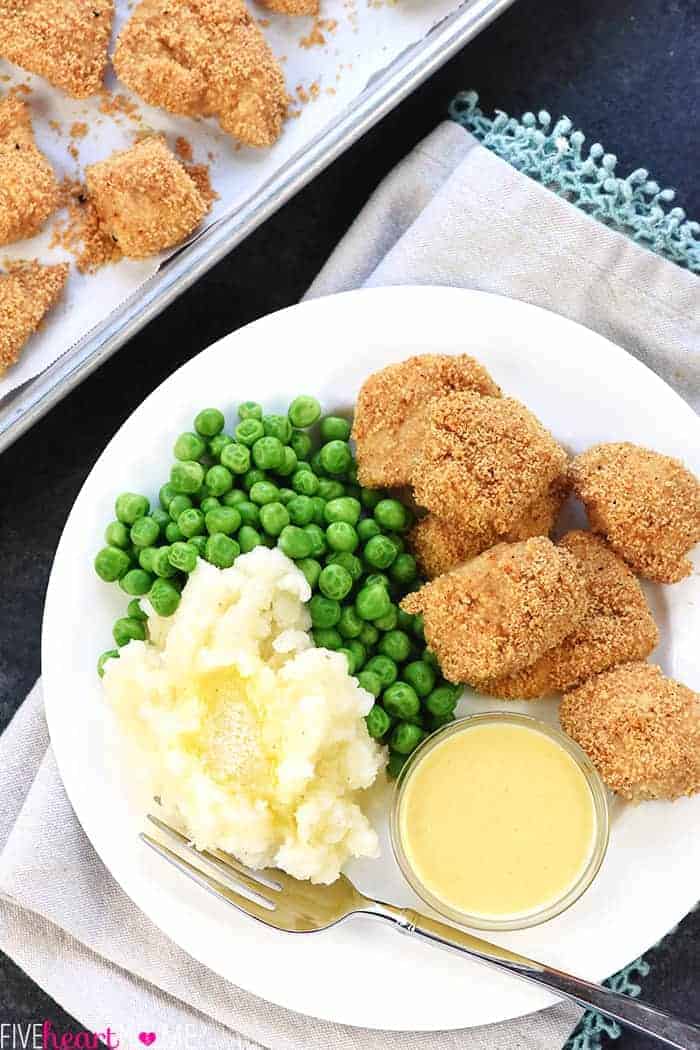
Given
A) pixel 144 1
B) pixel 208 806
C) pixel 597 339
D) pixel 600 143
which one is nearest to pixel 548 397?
pixel 597 339

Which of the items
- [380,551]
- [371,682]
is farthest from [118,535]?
[371,682]

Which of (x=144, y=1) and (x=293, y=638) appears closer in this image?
(x=293, y=638)

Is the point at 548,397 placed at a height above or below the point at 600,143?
below

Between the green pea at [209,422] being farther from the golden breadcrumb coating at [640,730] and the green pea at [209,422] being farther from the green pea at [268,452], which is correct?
the golden breadcrumb coating at [640,730]

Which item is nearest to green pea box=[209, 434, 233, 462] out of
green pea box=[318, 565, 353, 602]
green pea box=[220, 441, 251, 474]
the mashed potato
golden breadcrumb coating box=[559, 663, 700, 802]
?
green pea box=[220, 441, 251, 474]

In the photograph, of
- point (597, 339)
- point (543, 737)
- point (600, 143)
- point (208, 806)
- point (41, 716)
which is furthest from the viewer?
point (600, 143)

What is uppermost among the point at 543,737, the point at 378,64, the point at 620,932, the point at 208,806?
the point at 378,64

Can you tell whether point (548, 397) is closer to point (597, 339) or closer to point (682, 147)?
point (597, 339)
